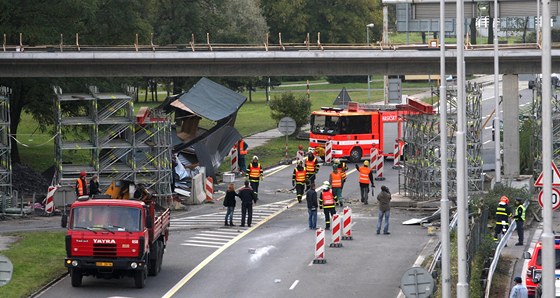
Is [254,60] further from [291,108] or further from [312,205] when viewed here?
[291,108]

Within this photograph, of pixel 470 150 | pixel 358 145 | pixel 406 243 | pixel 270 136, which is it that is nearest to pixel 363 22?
pixel 270 136

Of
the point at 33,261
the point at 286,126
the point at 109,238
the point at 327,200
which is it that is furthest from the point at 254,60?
the point at 109,238

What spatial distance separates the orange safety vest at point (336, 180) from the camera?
138 feet

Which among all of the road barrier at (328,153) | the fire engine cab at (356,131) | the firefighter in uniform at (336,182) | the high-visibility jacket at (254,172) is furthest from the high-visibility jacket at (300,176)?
the fire engine cab at (356,131)

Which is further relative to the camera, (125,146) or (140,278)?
(125,146)

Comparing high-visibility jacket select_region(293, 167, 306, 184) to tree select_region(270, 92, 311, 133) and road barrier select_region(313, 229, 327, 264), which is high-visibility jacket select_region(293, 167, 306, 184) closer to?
road barrier select_region(313, 229, 327, 264)

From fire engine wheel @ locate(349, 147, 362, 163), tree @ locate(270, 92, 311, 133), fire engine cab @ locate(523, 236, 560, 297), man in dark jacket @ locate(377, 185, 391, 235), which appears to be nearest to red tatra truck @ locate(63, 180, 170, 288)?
fire engine cab @ locate(523, 236, 560, 297)

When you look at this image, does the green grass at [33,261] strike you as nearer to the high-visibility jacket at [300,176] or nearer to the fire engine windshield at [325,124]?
the high-visibility jacket at [300,176]

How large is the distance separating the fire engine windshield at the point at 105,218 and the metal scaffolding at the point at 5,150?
583 inches

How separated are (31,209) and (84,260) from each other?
1483 cm

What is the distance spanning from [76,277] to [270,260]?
5990 mm

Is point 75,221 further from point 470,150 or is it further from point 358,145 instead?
point 358,145

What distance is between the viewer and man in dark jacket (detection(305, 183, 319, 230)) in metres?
Result: 37.2

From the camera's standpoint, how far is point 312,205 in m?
37.5
